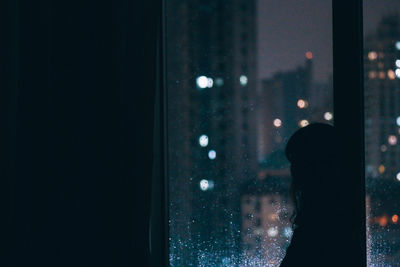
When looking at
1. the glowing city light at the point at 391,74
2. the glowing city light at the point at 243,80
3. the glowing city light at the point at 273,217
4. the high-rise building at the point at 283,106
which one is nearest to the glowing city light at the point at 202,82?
the glowing city light at the point at 243,80

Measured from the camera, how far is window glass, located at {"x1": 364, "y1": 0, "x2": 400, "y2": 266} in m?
1.74

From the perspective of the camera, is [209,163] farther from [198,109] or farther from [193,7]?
[193,7]

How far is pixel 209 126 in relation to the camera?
1907 mm

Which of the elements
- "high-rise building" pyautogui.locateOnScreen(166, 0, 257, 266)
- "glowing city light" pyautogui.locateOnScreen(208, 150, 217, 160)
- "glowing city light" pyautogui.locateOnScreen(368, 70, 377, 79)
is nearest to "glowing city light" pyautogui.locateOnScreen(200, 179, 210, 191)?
"high-rise building" pyautogui.locateOnScreen(166, 0, 257, 266)

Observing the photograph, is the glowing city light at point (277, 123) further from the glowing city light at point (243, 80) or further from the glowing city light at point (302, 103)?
the glowing city light at point (243, 80)

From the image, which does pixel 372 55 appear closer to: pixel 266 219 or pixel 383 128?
pixel 383 128

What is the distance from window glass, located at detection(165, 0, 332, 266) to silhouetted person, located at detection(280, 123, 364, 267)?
614 millimetres

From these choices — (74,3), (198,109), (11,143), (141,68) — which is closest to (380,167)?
(198,109)

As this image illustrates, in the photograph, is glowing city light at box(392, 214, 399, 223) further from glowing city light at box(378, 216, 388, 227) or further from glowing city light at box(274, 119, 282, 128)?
glowing city light at box(274, 119, 282, 128)

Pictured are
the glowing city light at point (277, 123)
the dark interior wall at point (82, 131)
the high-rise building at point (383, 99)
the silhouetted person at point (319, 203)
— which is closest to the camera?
the silhouetted person at point (319, 203)

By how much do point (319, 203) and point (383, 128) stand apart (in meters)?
0.85

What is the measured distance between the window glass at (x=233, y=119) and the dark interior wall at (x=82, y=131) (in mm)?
352

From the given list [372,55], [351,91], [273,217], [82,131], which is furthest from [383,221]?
[82,131]

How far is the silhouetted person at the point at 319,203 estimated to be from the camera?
107cm
